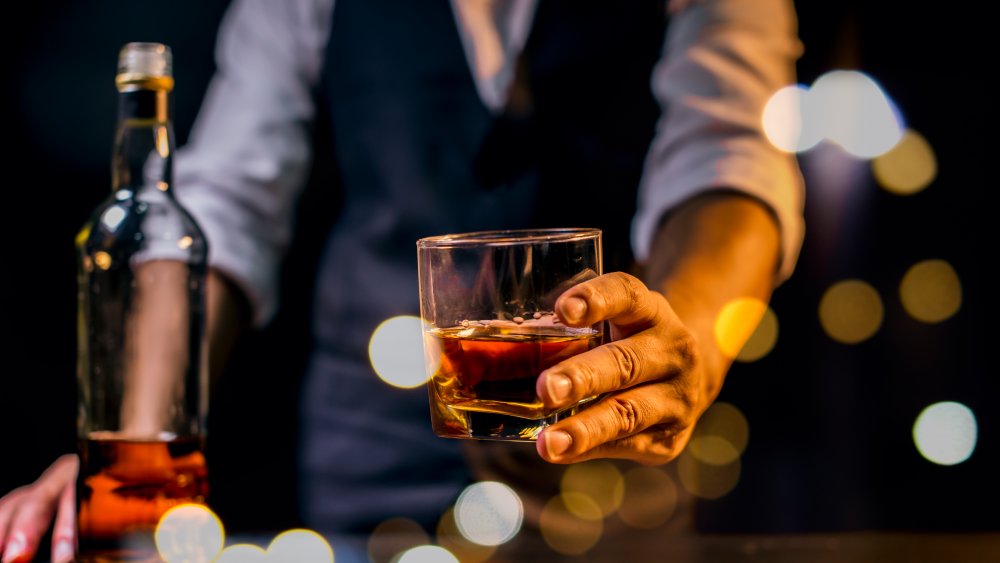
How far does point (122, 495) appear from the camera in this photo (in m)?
0.76

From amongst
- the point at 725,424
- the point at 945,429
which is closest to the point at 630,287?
the point at 725,424

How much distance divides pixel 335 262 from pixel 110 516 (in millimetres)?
941

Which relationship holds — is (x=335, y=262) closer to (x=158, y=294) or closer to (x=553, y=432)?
(x=158, y=294)

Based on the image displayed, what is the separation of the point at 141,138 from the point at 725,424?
1.99 m

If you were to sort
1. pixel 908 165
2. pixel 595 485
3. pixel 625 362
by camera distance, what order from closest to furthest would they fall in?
pixel 625 362 → pixel 595 485 → pixel 908 165

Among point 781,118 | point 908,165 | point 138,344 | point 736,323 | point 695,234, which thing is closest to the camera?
point 138,344

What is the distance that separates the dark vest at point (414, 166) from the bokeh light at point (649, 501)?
0.38 metres

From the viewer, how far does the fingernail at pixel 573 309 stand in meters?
0.66

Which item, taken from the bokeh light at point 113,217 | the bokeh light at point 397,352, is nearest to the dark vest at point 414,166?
the bokeh light at point 397,352

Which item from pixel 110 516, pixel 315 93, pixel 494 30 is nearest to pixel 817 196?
pixel 494 30

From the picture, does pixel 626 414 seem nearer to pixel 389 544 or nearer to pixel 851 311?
pixel 389 544

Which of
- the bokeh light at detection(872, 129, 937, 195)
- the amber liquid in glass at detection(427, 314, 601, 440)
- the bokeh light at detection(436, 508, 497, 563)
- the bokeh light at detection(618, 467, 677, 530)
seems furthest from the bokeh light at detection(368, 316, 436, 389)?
the bokeh light at detection(872, 129, 937, 195)

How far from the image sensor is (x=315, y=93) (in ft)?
5.77

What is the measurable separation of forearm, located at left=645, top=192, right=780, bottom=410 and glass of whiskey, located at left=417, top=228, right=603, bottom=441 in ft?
1.34
